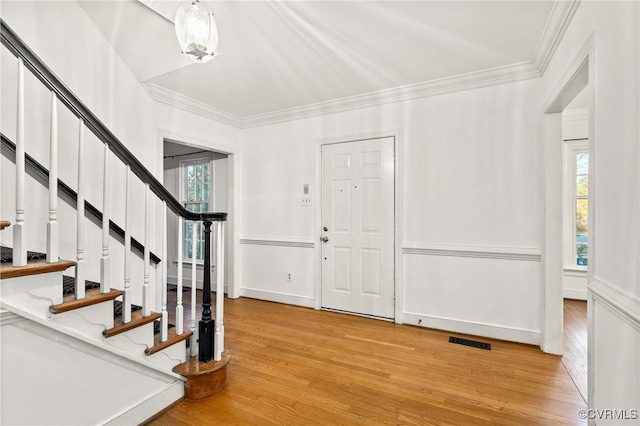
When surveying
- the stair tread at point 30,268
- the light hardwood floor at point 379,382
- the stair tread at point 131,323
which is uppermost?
the stair tread at point 30,268

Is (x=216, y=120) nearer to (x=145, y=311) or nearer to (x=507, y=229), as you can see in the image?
(x=145, y=311)

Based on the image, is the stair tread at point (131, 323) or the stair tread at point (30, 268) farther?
the stair tread at point (131, 323)

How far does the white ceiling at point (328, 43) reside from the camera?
6.82 ft

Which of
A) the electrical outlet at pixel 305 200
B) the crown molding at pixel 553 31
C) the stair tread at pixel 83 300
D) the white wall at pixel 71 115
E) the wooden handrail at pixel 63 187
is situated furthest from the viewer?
the electrical outlet at pixel 305 200

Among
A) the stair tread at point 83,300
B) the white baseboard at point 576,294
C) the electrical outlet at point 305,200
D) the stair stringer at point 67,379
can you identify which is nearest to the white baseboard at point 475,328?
the electrical outlet at point 305,200

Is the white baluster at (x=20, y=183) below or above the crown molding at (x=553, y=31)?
below

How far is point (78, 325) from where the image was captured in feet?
5.00

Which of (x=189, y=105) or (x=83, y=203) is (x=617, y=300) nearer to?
(x=83, y=203)

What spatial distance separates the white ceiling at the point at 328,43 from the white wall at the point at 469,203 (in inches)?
14.7

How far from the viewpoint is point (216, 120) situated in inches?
160

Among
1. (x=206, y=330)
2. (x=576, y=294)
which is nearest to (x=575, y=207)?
(x=576, y=294)

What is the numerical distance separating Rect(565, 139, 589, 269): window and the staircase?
4.90 metres

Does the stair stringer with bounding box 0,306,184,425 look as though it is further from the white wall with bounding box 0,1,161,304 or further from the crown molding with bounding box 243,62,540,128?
the crown molding with bounding box 243,62,540,128

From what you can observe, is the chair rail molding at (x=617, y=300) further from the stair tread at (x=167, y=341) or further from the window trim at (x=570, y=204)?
the window trim at (x=570, y=204)
